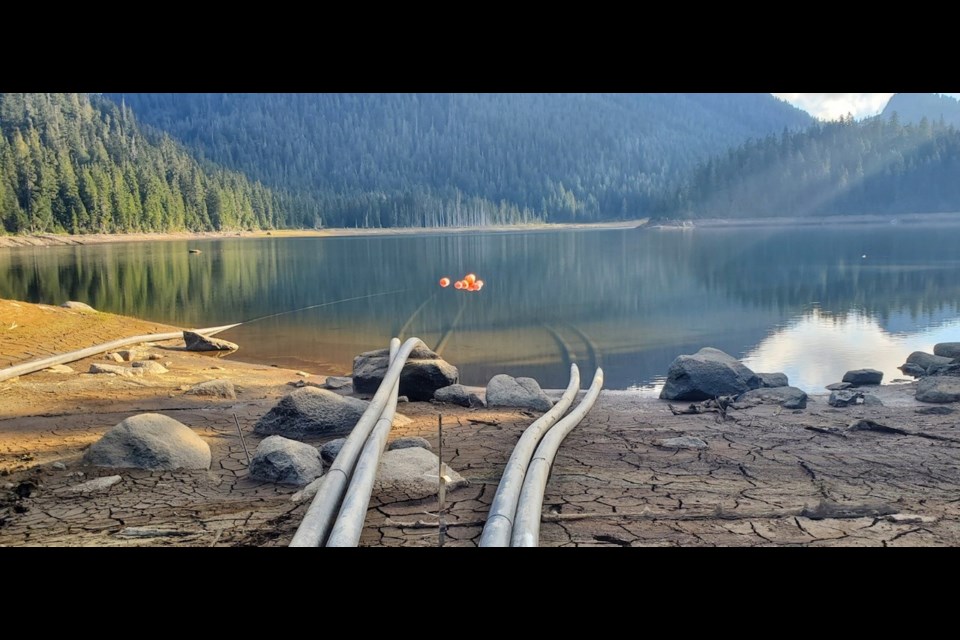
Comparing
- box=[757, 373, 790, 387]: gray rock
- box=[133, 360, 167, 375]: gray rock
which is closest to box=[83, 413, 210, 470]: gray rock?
box=[133, 360, 167, 375]: gray rock

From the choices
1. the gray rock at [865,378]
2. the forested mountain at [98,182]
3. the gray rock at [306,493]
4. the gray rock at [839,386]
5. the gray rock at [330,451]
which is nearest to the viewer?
the gray rock at [306,493]

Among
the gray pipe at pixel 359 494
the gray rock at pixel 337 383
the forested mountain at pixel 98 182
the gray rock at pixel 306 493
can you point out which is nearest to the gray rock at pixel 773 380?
the gray rock at pixel 337 383

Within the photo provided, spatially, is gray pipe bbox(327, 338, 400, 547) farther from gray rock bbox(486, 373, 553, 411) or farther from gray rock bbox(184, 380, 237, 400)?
gray rock bbox(184, 380, 237, 400)

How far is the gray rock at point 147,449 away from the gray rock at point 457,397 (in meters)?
3.52

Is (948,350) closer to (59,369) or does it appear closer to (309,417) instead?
(309,417)

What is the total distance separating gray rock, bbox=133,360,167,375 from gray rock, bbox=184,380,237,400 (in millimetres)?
1931

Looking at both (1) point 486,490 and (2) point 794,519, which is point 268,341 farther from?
(2) point 794,519

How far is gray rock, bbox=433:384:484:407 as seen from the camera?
969cm

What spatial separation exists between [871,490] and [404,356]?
5.63 m

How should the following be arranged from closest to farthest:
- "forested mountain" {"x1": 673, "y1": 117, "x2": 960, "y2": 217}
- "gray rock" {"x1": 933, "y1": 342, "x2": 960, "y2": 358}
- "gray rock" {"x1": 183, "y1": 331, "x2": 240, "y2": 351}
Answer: "gray rock" {"x1": 933, "y1": 342, "x2": 960, "y2": 358}
"gray rock" {"x1": 183, "y1": 331, "x2": 240, "y2": 351}
"forested mountain" {"x1": 673, "y1": 117, "x2": 960, "y2": 217}

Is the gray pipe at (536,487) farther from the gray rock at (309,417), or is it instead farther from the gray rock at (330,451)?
the gray rock at (309,417)

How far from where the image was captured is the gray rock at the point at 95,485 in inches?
238
